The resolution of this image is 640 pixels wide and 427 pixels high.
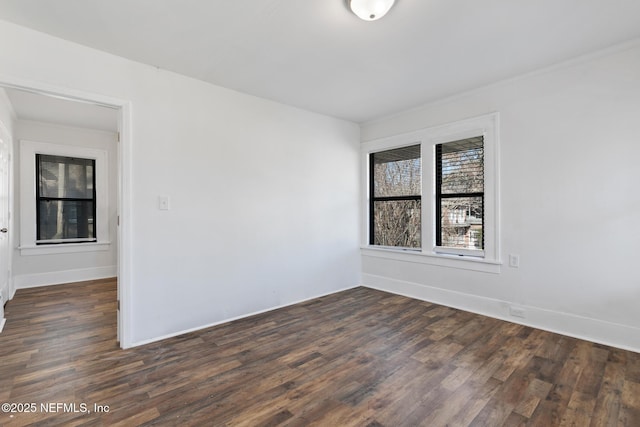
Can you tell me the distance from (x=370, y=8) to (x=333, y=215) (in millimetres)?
2763

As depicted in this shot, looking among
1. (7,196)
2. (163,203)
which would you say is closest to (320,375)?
(163,203)

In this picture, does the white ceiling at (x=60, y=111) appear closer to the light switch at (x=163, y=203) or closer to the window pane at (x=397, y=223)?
the light switch at (x=163, y=203)

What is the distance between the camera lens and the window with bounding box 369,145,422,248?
13.6 feet

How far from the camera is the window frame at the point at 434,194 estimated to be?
3305mm

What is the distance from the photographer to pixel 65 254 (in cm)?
492

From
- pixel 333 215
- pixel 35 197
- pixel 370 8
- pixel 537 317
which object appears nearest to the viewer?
pixel 370 8

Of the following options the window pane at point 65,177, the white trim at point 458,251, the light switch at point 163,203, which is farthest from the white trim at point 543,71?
the window pane at point 65,177

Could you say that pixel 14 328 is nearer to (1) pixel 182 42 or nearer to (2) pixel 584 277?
(1) pixel 182 42

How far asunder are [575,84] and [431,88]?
125cm

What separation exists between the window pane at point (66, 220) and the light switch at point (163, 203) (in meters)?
3.48

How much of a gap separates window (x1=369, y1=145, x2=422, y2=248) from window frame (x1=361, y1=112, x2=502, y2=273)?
104mm

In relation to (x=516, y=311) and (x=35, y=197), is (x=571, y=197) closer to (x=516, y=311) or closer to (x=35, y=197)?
(x=516, y=311)

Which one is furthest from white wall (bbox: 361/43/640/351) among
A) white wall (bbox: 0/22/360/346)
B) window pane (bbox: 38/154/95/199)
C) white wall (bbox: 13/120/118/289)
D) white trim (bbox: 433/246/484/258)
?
window pane (bbox: 38/154/95/199)

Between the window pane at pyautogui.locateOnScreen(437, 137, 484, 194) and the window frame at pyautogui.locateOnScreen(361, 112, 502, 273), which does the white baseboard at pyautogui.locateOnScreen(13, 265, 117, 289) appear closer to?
the window frame at pyautogui.locateOnScreen(361, 112, 502, 273)
